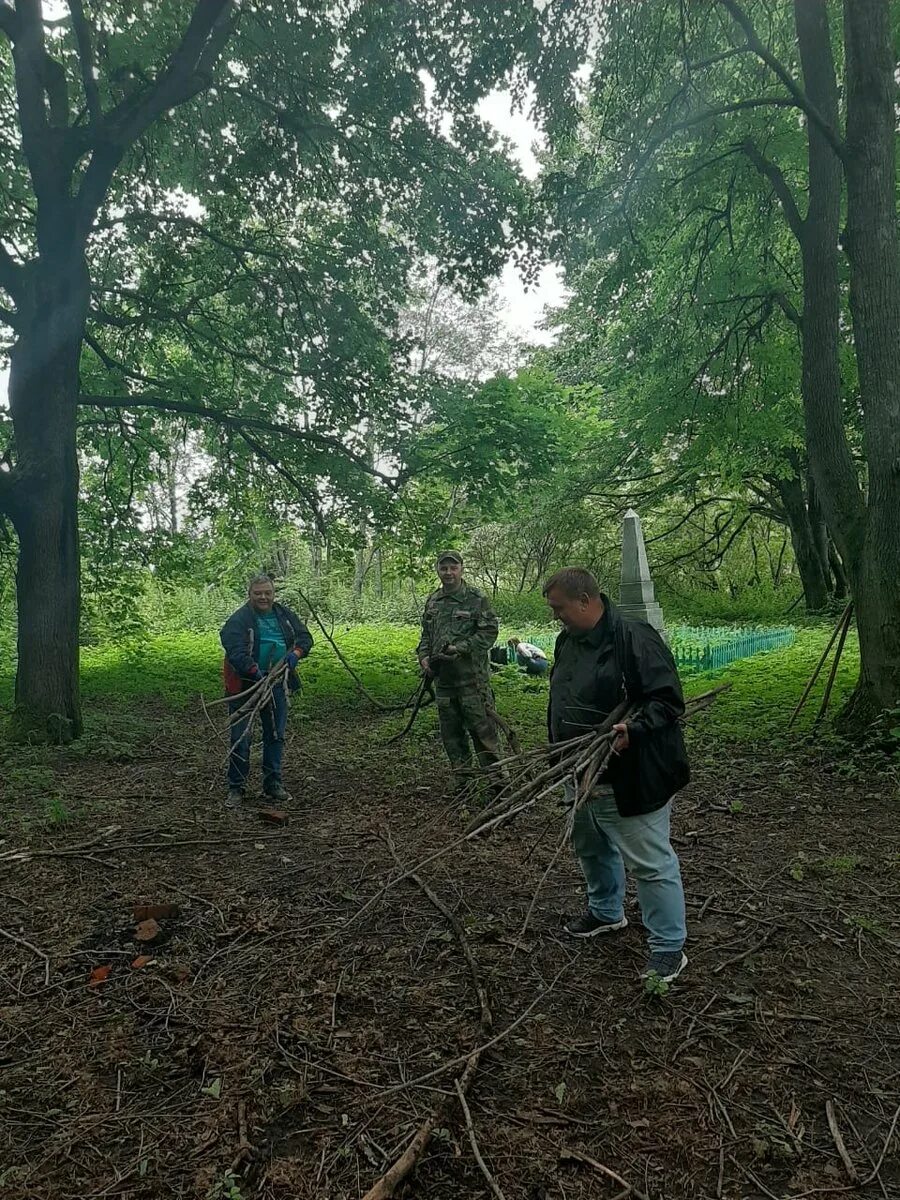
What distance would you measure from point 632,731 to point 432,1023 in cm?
143

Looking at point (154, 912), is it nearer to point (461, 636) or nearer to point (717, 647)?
point (461, 636)

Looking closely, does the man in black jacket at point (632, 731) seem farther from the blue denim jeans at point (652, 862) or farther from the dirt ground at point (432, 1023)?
the dirt ground at point (432, 1023)

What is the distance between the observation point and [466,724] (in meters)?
6.07

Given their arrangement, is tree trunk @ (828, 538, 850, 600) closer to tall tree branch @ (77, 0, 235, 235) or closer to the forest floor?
the forest floor

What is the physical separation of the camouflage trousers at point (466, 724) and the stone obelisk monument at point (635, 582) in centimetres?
503

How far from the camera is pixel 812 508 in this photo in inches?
827

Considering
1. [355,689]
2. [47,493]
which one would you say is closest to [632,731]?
[47,493]

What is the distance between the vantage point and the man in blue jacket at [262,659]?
6.12 m

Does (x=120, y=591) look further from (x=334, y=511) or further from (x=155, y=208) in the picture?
(x=155, y=208)

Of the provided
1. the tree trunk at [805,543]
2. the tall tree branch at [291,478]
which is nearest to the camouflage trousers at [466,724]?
the tall tree branch at [291,478]

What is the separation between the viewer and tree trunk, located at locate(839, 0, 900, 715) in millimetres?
6727

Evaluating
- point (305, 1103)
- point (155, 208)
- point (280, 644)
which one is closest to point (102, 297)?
point (155, 208)

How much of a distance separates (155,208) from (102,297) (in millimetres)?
1463

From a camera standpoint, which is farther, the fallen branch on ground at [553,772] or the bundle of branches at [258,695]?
the bundle of branches at [258,695]
